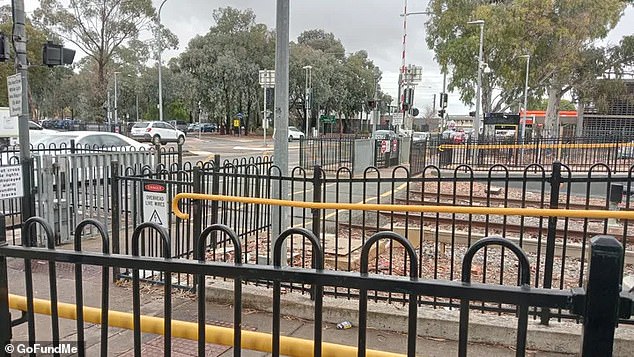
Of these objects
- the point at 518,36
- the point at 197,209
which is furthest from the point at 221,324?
the point at 518,36

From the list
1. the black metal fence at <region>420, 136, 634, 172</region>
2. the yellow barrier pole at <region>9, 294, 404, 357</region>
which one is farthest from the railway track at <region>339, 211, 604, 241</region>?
the black metal fence at <region>420, 136, 634, 172</region>

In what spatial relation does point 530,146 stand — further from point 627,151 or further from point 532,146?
point 627,151

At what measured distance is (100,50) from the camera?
1720 inches

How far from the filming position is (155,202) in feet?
16.8

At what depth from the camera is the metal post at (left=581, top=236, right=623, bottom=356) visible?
1.61 metres

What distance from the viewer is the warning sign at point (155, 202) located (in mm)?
5086

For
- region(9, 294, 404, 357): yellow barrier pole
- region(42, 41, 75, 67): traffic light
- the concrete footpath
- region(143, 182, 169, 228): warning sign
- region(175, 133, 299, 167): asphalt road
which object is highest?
region(42, 41, 75, 67): traffic light

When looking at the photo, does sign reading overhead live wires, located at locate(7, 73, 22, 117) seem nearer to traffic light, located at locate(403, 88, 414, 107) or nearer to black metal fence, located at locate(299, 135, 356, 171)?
black metal fence, located at locate(299, 135, 356, 171)

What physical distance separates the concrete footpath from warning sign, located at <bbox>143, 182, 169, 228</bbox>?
802 mm

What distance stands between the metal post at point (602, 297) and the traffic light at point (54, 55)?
9723mm

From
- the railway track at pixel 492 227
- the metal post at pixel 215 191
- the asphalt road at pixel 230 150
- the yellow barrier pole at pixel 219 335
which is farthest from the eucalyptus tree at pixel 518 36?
the yellow barrier pole at pixel 219 335

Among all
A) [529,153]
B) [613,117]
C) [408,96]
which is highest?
[613,117]

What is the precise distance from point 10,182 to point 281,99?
353 centimetres

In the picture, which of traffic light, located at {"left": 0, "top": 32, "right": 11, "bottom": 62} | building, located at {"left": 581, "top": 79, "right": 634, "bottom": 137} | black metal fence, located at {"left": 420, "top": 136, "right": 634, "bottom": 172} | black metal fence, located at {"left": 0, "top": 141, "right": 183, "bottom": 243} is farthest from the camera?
building, located at {"left": 581, "top": 79, "right": 634, "bottom": 137}
